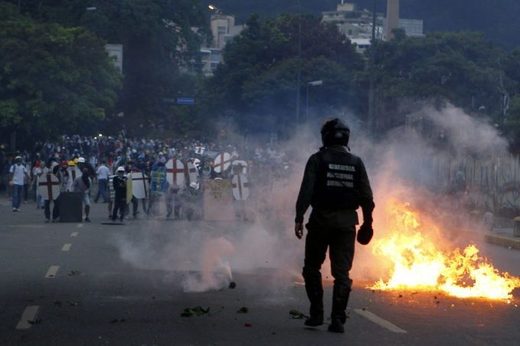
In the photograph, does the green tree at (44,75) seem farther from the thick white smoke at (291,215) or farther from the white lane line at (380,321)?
the white lane line at (380,321)

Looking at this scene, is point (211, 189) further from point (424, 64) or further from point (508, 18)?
point (508, 18)

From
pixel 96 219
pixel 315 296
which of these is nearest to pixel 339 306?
pixel 315 296

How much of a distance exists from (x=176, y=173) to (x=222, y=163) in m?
2.06

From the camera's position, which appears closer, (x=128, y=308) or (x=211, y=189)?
(x=128, y=308)

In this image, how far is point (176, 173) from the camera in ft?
103

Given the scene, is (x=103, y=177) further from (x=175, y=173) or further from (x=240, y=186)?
(x=240, y=186)

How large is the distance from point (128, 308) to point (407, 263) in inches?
181

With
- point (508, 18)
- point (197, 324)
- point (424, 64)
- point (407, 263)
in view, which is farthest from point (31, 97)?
point (508, 18)

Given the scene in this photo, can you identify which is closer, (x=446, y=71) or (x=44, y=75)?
(x=44, y=75)

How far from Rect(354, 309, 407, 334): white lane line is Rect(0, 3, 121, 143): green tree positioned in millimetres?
37285

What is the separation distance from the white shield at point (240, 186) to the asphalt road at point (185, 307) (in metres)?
10.4

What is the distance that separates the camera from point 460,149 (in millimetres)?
25828

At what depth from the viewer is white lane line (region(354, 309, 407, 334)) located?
10.6 metres

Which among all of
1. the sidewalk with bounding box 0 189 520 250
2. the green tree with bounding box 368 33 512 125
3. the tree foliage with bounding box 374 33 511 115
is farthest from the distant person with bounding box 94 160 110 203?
the tree foliage with bounding box 374 33 511 115
